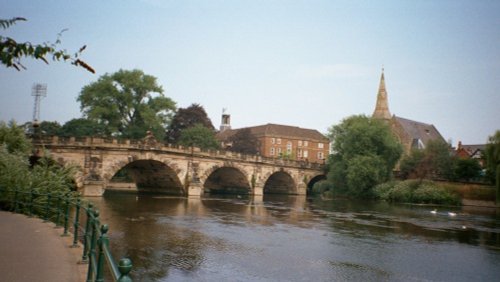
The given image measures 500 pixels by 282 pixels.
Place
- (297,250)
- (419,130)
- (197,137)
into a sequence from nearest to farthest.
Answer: (297,250), (197,137), (419,130)

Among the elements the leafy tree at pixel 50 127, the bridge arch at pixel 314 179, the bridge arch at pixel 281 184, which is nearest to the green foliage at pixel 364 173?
the bridge arch at pixel 281 184

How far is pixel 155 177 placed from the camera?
48.2m

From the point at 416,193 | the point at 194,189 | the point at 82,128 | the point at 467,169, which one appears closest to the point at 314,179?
the point at 416,193

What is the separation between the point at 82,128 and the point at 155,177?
20690 millimetres

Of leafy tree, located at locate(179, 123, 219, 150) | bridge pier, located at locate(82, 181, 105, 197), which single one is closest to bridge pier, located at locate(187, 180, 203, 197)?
bridge pier, located at locate(82, 181, 105, 197)

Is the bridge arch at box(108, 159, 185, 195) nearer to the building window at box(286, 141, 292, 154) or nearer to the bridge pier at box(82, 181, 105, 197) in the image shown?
the bridge pier at box(82, 181, 105, 197)

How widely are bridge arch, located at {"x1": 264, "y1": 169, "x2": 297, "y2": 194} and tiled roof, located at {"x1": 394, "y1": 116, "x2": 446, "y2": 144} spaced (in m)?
28.8

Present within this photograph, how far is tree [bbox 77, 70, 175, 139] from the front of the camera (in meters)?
53.9

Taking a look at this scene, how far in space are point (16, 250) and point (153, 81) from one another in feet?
164

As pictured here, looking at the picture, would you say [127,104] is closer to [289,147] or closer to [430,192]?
[430,192]

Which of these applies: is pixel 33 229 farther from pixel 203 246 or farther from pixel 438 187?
pixel 438 187

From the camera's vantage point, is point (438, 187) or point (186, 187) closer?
point (186, 187)

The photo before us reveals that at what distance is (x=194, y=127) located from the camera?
217 ft

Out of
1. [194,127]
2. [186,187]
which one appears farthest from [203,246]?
[194,127]
